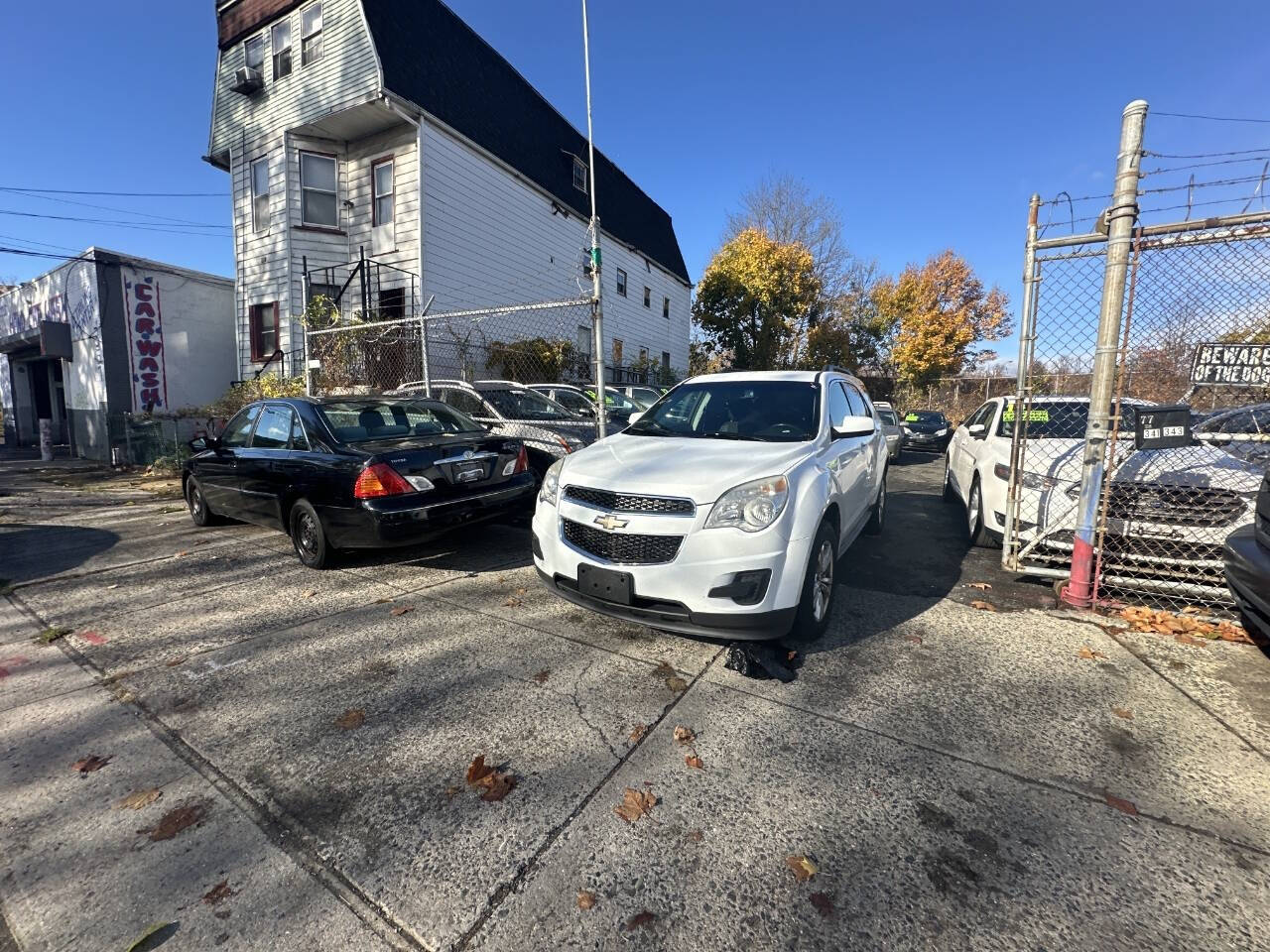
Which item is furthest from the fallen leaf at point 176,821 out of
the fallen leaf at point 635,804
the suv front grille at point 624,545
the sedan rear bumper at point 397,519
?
the sedan rear bumper at point 397,519

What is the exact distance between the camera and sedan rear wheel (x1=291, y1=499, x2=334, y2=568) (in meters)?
4.82

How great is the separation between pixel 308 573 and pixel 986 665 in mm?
5236

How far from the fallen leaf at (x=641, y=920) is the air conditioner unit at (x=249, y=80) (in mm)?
18940

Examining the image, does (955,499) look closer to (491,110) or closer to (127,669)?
(127,669)

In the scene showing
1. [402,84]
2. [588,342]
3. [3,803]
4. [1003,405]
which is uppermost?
[402,84]

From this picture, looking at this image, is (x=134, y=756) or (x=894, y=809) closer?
(x=894, y=809)

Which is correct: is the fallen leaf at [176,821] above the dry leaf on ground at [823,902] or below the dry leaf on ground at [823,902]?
below

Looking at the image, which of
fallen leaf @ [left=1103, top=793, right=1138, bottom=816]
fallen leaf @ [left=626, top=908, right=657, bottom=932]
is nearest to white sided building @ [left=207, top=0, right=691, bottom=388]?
fallen leaf @ [left=626, top=908, right=657, bottom=932]

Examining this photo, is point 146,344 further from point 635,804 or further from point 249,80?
point 635,804

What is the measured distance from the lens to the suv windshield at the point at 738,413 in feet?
13.1

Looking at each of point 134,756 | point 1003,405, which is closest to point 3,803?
point 134,756

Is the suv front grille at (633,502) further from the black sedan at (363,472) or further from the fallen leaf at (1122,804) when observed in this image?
the fallen leaf at (1122,804)

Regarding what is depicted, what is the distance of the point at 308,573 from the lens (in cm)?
494

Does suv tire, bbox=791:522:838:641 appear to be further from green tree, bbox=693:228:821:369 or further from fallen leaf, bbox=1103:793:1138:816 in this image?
green tree, bbox=693:228:821:369
